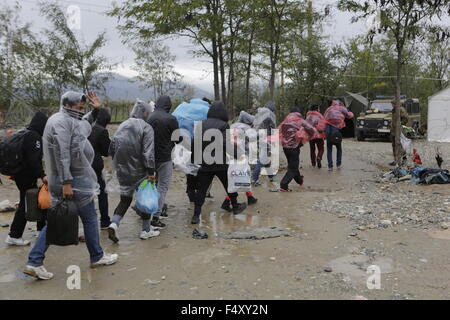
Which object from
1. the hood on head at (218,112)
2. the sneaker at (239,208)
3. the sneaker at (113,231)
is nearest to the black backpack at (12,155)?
the sneaker at (113,231)

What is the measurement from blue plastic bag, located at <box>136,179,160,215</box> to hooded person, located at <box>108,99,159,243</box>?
8 cm

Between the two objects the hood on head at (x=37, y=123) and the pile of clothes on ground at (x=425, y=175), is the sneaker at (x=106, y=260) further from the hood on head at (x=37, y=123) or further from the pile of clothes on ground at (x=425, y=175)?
the pile of clothes on ground at (x=425, y=175)

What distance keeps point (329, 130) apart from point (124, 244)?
6797 mm

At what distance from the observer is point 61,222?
4.11m

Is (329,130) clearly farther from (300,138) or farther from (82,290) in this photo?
(82,290)

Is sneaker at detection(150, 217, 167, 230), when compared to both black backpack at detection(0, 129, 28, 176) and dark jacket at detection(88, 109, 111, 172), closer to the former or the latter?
dark jacket at detection(88, 109, 111, 172)

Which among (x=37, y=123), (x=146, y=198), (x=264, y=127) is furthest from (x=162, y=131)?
(x=264, y=127)

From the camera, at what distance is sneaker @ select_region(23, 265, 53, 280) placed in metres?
4.17

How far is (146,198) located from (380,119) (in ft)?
56.2

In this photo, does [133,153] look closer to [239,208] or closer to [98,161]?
[98,161]

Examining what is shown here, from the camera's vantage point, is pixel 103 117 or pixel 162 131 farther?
pixel 162 131

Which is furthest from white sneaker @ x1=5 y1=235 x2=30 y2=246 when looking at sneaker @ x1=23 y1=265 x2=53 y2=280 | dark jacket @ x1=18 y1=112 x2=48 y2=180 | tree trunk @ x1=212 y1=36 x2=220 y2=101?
tree trunk @ x1=212 y1=36 x2=220 y2=101

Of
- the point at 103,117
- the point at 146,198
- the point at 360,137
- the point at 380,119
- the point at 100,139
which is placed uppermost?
the point at 380,119
